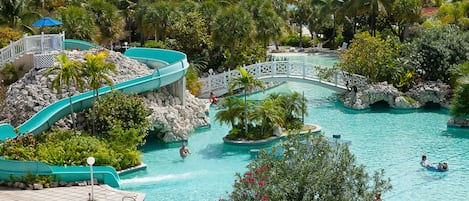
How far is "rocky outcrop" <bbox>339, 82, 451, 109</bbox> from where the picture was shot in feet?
106

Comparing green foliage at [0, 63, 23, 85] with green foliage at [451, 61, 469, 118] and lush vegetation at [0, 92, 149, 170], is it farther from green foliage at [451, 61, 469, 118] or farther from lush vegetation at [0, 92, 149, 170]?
green foliage at [451, 61, 469, 118]

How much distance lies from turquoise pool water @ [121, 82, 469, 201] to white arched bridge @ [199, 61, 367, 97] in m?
2.45

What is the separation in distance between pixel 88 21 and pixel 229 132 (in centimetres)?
1502

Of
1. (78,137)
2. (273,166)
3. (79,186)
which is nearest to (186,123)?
(78,137)

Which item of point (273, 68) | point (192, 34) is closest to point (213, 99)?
point (273, 68)

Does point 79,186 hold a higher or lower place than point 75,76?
lower

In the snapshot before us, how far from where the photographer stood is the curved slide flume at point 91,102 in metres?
19.6

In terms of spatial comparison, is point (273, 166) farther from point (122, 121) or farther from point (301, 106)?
point (301, 106)

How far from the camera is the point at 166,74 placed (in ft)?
91.6

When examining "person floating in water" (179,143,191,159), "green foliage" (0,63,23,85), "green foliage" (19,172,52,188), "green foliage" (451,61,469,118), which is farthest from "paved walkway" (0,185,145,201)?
"green foliage" (451,61,469,118)

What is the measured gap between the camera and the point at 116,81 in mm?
27906

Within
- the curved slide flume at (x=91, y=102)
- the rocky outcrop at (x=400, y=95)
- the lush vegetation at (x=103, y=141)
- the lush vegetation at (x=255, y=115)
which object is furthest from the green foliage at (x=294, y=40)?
the lush vegetation at (x=103, y=141)

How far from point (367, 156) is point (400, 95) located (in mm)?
9812

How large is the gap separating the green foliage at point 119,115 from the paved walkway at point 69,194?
499cm
